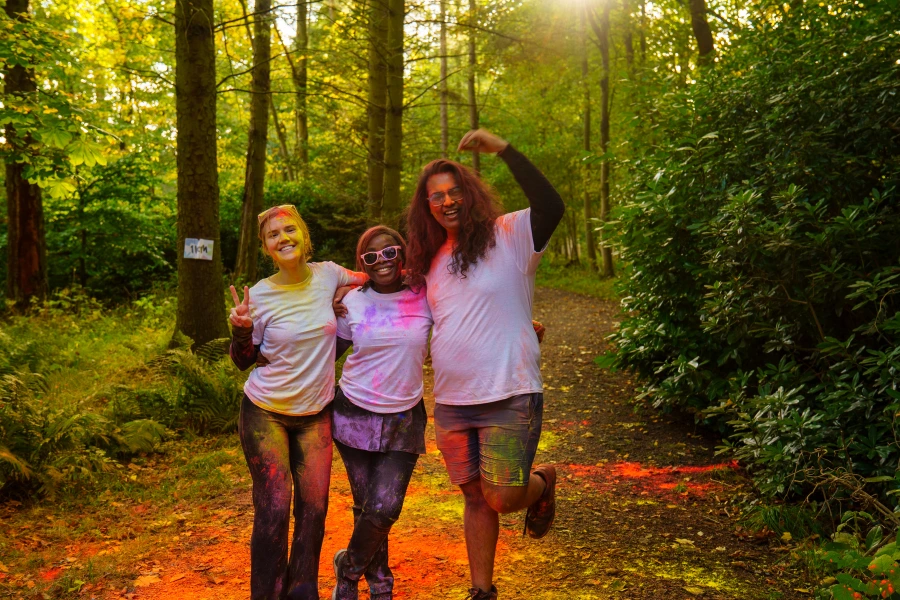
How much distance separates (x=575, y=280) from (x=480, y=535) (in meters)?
24.1

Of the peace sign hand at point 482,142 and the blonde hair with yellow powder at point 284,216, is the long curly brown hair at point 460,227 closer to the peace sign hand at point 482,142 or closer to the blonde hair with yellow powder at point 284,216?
the peace sign hand at point 482,142

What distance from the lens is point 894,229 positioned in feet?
17.2

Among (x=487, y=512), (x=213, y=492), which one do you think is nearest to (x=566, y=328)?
(x=213, y=492)

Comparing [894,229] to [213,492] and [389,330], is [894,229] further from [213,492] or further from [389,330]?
[213,492]

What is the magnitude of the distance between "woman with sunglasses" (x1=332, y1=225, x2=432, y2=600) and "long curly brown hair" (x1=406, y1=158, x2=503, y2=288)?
12 centimetres

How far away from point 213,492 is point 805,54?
247 inches

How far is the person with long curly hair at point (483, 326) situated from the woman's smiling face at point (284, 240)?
1.86 feet

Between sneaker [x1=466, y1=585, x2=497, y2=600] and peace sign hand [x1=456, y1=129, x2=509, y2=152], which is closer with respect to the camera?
peace sign hand [x1=456, y1=129, x2=509, y2=152]

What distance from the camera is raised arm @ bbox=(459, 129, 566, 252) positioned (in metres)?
3.56

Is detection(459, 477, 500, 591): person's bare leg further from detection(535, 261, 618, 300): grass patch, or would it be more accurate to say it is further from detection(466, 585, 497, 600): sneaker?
detection(535, 261, 618, 300): grass patch

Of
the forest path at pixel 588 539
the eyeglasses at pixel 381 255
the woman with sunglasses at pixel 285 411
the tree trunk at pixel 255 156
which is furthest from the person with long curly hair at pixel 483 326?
the tree trunk at pixel 255 156

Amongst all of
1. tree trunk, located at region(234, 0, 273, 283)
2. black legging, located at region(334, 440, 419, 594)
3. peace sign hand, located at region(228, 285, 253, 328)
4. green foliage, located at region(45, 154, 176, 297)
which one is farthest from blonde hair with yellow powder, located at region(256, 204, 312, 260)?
green foliage, located at region(45, 154, 176, 297)

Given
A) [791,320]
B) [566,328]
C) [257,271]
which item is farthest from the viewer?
[257,271]

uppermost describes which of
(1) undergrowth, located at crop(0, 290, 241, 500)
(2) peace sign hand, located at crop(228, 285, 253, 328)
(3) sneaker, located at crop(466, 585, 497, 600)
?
(2) peace sign hand, located at crop(228, 285, 253, 328)
